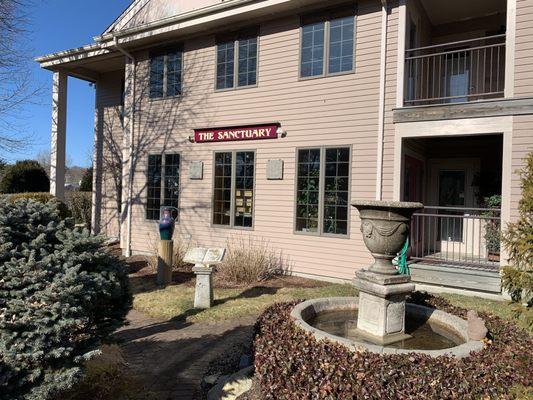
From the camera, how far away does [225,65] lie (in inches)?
423

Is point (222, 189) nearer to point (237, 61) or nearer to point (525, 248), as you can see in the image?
point (237, 61)

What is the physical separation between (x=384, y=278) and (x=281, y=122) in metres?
6.32

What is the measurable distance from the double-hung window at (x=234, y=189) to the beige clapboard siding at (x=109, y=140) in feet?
16.2

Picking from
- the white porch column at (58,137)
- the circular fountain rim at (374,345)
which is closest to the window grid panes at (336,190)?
the circular fountain rim at (374,345)

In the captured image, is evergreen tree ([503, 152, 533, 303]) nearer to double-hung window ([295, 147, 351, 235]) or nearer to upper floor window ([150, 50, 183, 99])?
double-hung window ([295, 147, 351, 235])

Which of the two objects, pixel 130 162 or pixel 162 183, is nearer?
pixel 162 183

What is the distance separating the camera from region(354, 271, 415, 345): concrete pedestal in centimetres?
409

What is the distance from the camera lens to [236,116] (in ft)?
34.3

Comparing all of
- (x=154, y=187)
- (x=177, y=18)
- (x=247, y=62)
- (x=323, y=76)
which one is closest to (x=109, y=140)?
(x=154, y=187)

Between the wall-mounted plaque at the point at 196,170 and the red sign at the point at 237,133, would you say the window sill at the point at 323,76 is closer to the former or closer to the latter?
the red sign at the point at 237,133

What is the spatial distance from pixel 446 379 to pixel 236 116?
854 centimetres

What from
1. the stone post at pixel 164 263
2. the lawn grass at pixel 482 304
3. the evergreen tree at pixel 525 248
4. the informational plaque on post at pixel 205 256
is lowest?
the lawn grass at pixel 482 304

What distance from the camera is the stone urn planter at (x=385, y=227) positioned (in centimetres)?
408

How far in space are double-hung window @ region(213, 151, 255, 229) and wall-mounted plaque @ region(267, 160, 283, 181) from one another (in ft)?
1.80
